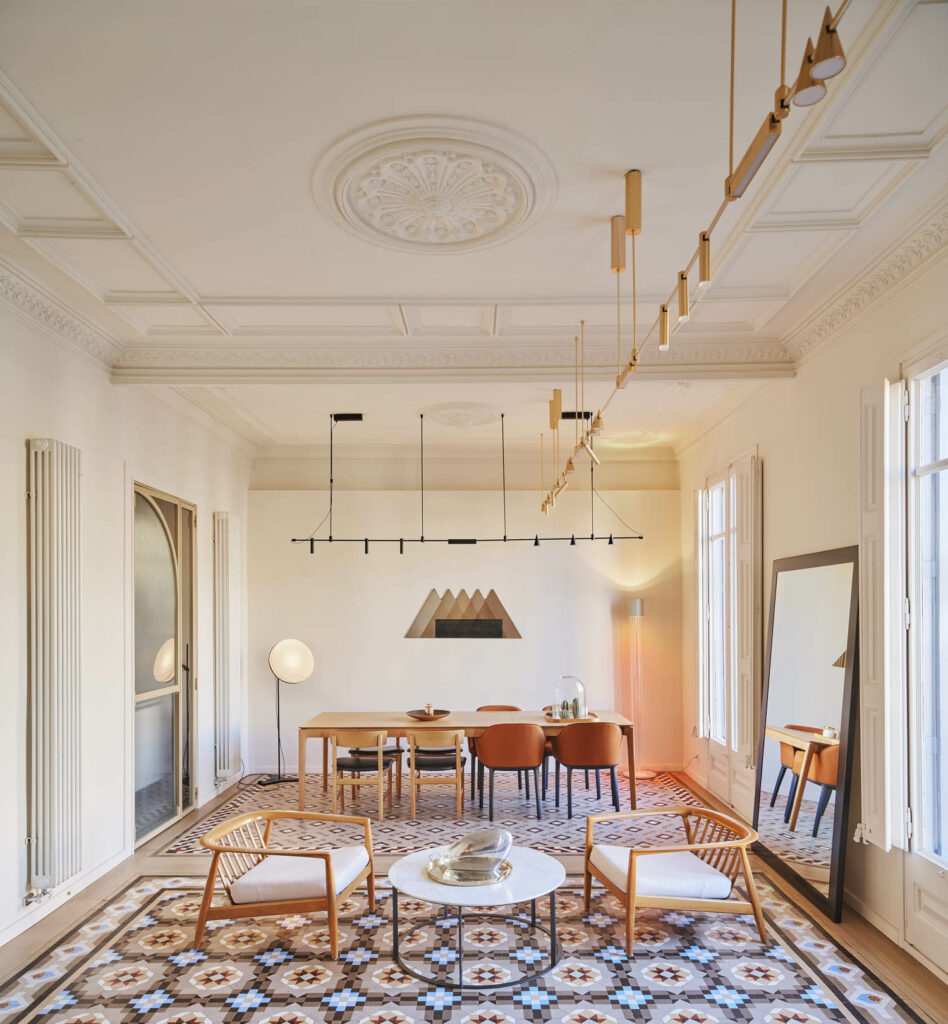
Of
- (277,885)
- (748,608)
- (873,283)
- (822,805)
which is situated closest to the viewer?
(277,885)

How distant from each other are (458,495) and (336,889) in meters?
5.96

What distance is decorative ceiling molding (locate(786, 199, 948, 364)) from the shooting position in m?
4.09

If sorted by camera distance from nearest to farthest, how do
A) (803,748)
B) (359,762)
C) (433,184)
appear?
(433,184), (803,748), (359,762)

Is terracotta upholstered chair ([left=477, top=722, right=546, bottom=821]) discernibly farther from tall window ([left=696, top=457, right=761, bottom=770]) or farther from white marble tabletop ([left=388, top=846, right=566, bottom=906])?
white marble tabletop ([left=388, top=846, right=566, bottom=906])

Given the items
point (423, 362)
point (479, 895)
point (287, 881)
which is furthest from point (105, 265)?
point (479, 895)

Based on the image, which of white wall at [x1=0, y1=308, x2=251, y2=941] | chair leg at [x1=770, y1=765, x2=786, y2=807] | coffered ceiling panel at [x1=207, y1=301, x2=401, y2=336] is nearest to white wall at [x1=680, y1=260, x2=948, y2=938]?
chair leg at [x1=770, y1=765, x2=786, y2=807]

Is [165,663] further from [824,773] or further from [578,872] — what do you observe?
[824,773]

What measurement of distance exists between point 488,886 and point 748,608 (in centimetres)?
368

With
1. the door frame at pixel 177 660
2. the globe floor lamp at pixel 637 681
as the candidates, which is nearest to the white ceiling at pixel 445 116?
the door frame at pixel 177 660

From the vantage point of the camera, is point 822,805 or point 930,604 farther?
point 822,805

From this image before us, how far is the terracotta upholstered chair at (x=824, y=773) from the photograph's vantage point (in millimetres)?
5160

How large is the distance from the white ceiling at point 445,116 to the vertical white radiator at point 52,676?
1.13m

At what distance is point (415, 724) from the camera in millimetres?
7625

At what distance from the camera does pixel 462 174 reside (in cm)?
359
